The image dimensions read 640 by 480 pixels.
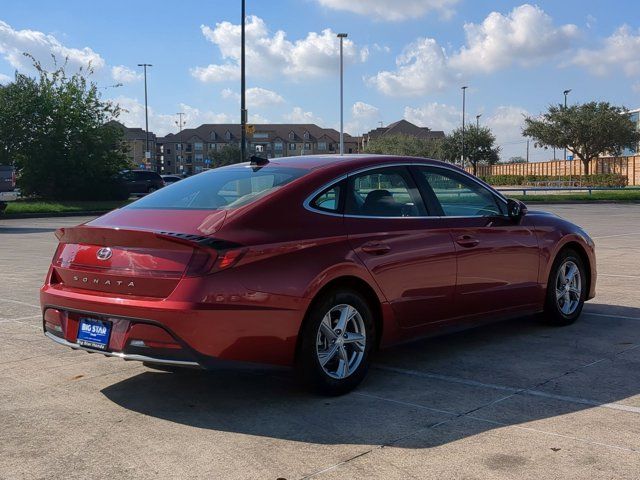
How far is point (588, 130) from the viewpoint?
6481 centimetres

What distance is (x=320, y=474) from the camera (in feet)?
12.0

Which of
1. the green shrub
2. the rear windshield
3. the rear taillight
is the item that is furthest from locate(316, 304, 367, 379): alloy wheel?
the green shrub

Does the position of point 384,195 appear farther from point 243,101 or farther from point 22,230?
point 243,101

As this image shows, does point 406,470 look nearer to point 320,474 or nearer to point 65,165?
point 320,474

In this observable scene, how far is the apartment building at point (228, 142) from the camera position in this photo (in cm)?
15575

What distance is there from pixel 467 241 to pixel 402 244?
81 cm

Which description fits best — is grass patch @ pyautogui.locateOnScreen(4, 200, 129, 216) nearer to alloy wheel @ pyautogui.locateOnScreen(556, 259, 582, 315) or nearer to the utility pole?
the utility pole

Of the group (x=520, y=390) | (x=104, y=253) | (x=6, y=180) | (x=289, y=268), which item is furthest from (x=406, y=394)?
(x=6, y=180)

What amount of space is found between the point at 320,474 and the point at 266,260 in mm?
1400

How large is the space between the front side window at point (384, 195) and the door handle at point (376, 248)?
24 centimetres

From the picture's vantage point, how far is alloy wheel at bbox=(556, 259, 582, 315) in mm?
7074

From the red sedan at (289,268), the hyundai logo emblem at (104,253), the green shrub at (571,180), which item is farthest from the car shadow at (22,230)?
the green shrub at (571,180)

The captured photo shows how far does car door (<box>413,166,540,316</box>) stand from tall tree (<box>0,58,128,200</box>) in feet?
97.2

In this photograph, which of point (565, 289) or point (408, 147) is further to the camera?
point (408, 147)
